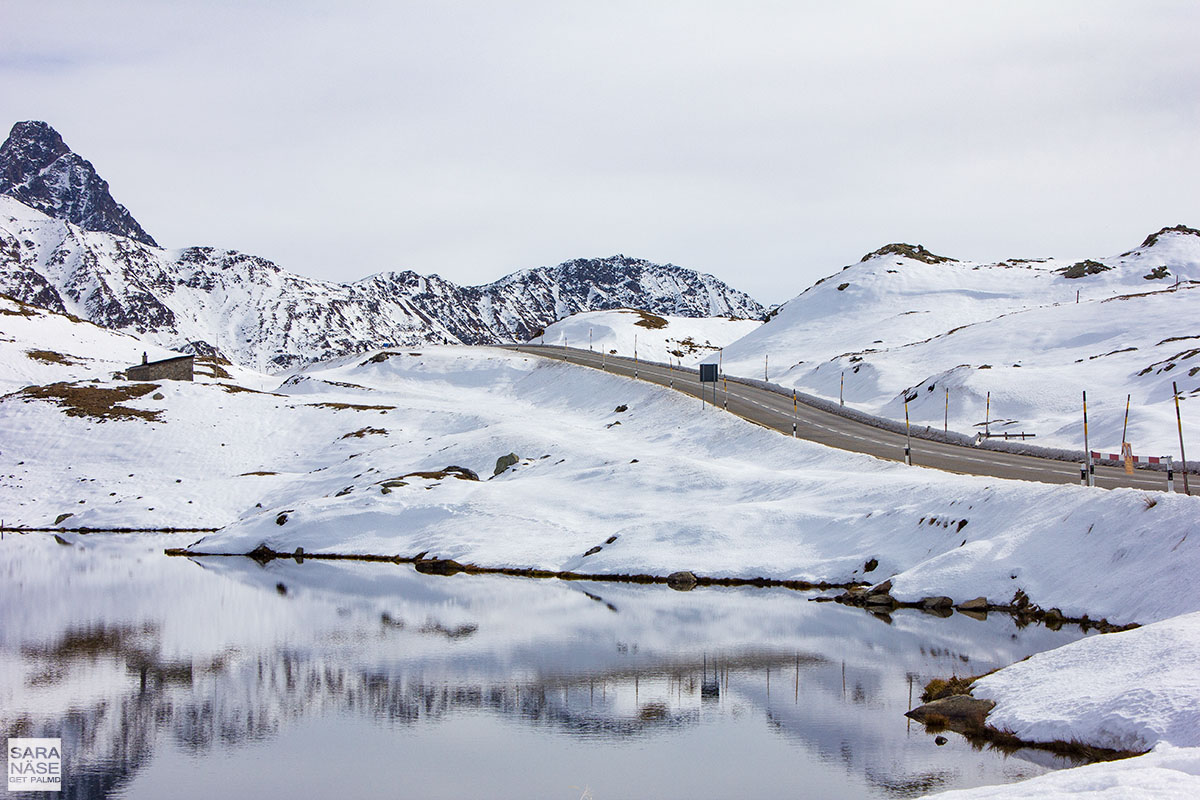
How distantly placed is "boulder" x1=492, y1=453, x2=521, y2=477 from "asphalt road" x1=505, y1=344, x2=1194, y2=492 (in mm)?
16495

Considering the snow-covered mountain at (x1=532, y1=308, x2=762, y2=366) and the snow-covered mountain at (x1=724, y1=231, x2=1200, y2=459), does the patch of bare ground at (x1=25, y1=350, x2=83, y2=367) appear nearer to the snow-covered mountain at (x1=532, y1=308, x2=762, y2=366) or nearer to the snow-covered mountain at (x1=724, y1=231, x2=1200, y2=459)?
the snow-covered mountain at (x1=532, y1=308, x2=762, y2=366)

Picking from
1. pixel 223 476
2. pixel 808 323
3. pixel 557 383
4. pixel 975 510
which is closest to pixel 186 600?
pixel 975 510

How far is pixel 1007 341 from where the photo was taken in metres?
92.5

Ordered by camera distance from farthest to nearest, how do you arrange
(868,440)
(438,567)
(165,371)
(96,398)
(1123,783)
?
1. (165,371)
2. (96,398)
3. (868,440)
4. (438,567)
5. (1123,783)

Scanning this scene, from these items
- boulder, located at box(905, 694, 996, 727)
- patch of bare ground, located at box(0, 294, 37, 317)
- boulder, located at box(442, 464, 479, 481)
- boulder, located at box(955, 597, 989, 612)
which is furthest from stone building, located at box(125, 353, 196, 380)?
boulder, located at box(905, 694, 996, 727)

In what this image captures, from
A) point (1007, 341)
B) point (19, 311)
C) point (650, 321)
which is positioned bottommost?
point (1007, 341)

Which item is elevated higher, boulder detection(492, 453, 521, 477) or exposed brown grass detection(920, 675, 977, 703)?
boulder detection(492, 453, 521, 477)

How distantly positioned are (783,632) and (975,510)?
10.2m

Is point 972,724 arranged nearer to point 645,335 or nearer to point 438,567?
point 438,567

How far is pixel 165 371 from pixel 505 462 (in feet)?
184

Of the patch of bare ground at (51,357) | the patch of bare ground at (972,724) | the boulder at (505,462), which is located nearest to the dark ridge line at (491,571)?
the boulder at (505,462)

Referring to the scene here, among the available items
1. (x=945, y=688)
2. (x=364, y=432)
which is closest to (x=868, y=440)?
(x=945, y=688)

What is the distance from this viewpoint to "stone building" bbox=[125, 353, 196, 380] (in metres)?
105

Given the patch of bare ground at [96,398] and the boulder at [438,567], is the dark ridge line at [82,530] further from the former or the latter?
the boulder at [438,567]
